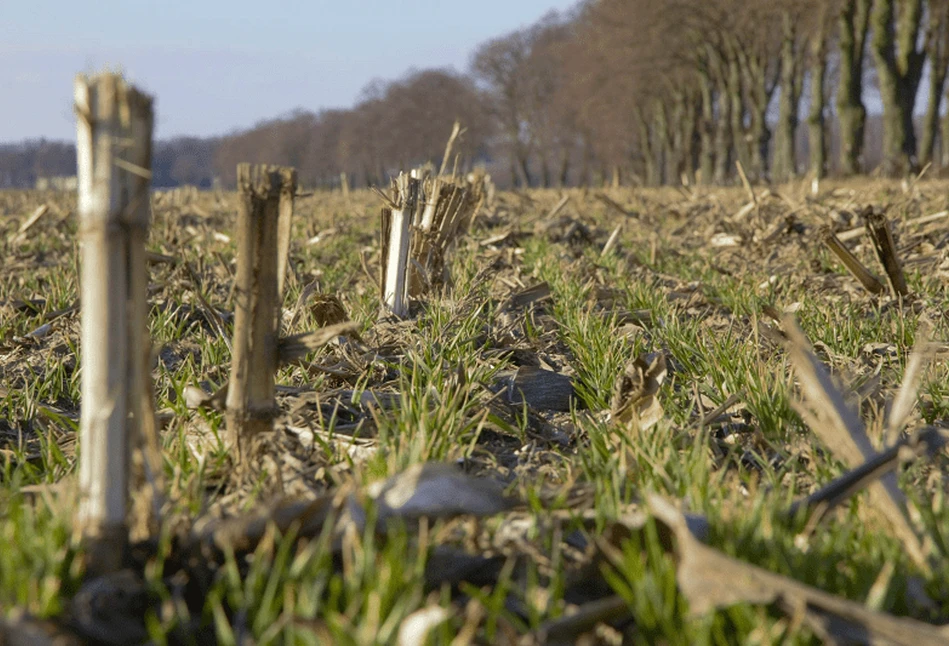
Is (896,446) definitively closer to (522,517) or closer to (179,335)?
(522,517)

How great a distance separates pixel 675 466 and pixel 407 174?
8.60 feet

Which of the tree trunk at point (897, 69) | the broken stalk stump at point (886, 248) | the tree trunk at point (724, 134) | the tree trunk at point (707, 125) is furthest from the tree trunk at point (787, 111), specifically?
the broken stalk stump at point (886, 248)

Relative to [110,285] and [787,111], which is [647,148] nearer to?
[787,111]

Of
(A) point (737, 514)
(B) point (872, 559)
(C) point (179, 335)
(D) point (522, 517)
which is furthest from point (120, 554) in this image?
(C) point (179, 335)

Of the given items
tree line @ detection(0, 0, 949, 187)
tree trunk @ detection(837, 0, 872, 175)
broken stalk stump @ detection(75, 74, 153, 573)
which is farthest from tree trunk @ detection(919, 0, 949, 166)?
broken stalk stump @ detection(75, 74, 153, 573)

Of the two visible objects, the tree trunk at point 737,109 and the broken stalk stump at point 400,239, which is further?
the tree trunk at point 737,109

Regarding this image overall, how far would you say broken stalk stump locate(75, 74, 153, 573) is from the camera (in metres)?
1.36

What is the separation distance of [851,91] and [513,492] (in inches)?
1033

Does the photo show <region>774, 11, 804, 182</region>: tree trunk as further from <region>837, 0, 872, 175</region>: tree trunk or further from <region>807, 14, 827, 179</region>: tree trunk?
<region>837, 0, 872, 175</region>: tree trunk

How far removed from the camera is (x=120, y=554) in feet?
4.66

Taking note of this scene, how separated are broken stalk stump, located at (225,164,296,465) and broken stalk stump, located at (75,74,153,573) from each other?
1.36 feet

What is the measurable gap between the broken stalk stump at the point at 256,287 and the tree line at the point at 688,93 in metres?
2.76

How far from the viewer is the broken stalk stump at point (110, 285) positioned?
136 centimetres

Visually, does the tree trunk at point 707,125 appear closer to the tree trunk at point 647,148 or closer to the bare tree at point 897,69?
the tree trunk at point 647,148
